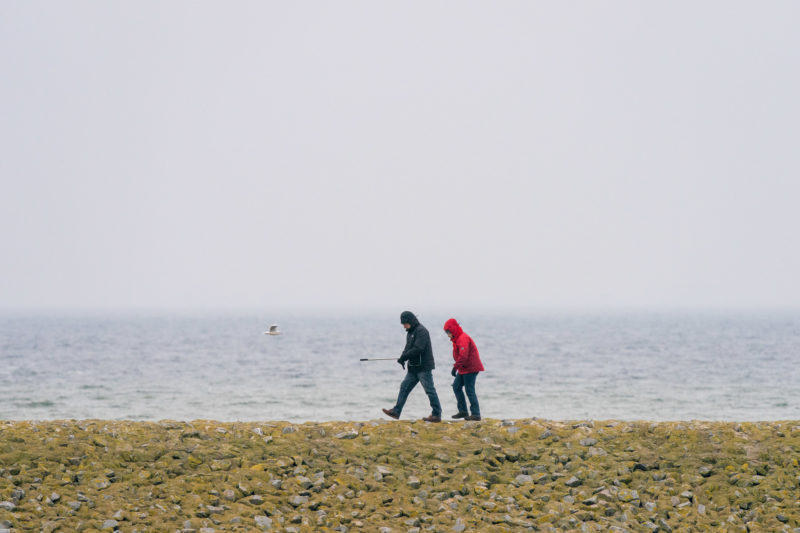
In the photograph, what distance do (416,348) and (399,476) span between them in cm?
326

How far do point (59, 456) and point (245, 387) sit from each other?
36.1 m

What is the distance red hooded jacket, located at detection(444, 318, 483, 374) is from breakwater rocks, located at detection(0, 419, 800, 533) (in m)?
1.24

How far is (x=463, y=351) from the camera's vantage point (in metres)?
16.3

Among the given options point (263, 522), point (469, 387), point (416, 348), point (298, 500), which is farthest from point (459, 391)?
point (263, 522)

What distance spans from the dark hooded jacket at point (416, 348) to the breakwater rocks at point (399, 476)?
4.07 ft

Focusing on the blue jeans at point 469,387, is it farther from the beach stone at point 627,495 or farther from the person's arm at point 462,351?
the beach stone at point 627,495

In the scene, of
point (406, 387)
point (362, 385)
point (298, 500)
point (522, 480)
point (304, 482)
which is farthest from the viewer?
point (362, 385)

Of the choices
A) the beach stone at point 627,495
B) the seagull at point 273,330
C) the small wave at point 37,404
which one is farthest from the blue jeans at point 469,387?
the small wave at point 37,404

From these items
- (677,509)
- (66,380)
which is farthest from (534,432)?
(66,380)

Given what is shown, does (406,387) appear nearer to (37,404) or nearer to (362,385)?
(37,404)

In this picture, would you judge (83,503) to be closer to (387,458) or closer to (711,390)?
(387,458)

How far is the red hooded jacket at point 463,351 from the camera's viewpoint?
53.5 feet

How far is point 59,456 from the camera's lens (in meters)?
13.8

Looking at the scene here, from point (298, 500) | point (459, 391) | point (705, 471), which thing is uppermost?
point (459, 391)
